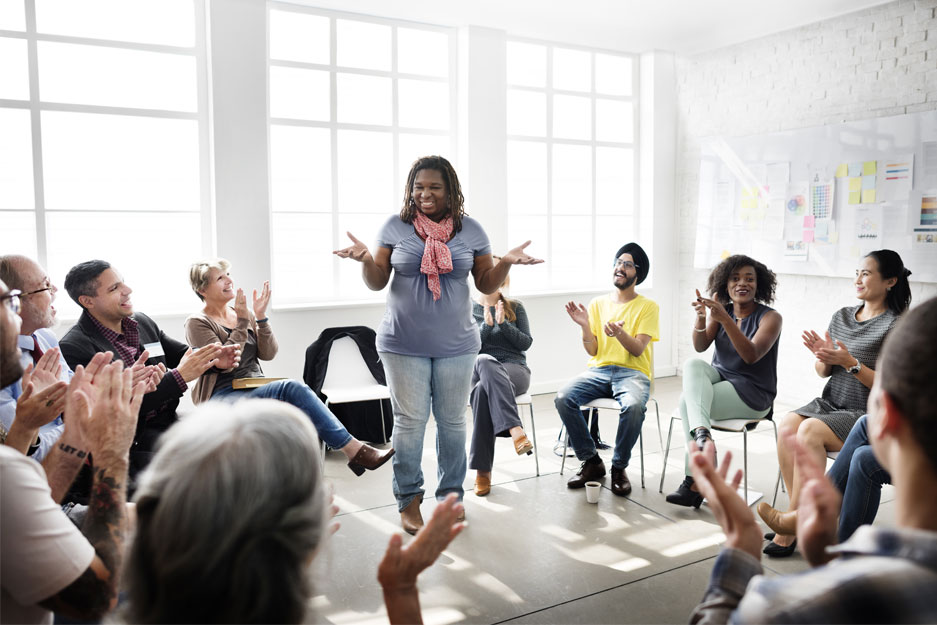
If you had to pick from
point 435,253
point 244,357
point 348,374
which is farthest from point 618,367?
point 244,357

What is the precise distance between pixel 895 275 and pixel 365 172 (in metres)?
3.73

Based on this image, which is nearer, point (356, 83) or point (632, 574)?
point (632, 574)

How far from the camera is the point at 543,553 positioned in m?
3.06

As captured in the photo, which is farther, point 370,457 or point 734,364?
point 734,364

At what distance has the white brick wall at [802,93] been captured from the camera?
4.87 metres

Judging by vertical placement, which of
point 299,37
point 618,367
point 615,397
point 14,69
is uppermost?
point 299,37

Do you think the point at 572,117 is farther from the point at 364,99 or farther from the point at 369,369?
the point at 369,369

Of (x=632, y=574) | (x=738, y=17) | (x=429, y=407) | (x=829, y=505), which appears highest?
(x=738, y=17)

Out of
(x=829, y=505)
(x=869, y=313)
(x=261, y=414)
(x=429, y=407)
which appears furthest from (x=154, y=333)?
(x=869, y=313)

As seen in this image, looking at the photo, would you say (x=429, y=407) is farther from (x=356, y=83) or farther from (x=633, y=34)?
(x=633, y=34)

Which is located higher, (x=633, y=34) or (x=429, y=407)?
(x=633, y=34)

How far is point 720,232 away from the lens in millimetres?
6297

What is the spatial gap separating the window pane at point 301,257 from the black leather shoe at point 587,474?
8.43 ft

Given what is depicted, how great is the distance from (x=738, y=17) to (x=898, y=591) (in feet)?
17.9
